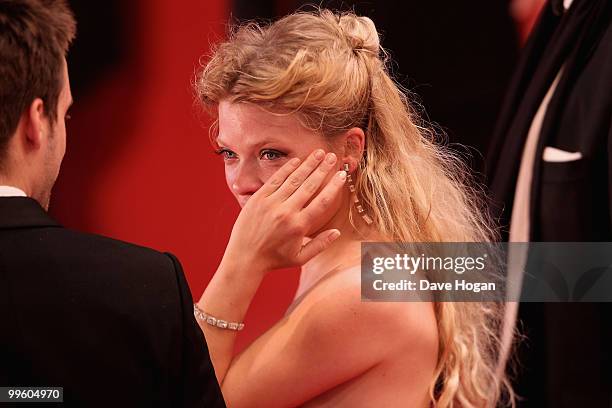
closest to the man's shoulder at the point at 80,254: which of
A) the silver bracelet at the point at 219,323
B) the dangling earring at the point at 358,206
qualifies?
the silver bracelet at the point at 219,323

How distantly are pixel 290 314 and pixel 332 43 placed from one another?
51 cm

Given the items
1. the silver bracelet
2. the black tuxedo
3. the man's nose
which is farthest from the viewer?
the black tuxedo

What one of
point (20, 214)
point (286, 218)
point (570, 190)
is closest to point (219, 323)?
point (286, 218)

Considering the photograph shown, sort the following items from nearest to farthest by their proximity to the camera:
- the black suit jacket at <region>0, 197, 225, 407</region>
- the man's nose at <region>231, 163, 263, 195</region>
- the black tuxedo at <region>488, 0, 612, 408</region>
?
the black suit jacket at <region>0, 197, 225, 407</region> < the man's nose at <region>231, 163, 263, 195</region> < the black tuxedo at <region>488, 0, 612, 408</region>

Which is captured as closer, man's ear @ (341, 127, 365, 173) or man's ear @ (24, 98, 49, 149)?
man's ear @ (24, 98, 49, 149)

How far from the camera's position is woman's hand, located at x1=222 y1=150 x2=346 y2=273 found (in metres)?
1.63

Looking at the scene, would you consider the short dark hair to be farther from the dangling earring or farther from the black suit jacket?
the dangling earring

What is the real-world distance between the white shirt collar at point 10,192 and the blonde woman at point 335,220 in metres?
0.41

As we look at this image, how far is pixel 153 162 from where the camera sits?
9.87 feet

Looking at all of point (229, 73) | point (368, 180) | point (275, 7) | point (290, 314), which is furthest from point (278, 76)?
point (275, 7)

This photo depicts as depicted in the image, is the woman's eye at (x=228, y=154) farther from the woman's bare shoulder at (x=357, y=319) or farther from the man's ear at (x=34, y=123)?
the man's ear at (x=34, y=123)

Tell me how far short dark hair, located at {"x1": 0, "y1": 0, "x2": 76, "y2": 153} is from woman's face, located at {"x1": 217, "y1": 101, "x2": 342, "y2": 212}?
0.40 m

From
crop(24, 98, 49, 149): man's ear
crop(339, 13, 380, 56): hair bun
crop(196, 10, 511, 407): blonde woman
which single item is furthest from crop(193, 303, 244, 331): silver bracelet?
crop(339, 13, 380, 56): hair bun

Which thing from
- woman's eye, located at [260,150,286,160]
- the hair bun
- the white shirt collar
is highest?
the hair bun
